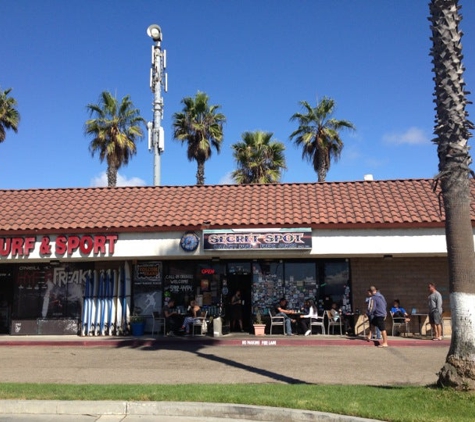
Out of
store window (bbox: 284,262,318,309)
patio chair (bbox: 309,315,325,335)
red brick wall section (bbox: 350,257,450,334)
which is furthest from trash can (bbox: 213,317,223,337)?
red brick wall section (bbox: 350,257,450,334)

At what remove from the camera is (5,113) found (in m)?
31.6

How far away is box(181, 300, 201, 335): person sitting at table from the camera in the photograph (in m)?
17.2

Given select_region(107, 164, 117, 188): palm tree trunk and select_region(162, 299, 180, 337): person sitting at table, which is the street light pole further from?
select_region(162, 299, 180, 337): person sitting at table

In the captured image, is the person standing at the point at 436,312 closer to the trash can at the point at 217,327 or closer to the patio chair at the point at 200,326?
the trash can at the point at 217,327

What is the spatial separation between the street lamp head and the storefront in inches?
369

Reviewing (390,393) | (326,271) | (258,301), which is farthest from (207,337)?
(390,393)

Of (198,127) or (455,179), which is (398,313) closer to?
(455,179)

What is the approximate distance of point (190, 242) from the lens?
1644 cm

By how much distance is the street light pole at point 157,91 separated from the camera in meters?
24.2

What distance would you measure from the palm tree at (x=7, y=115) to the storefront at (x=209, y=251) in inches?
551

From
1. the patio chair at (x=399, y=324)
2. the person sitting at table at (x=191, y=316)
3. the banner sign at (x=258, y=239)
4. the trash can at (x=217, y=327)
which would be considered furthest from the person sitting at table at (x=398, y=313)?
the person sitting at table at (x=191, y=316)

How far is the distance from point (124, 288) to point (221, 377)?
859cm

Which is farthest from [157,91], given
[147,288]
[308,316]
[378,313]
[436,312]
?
[436,312]

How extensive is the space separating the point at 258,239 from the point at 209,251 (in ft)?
5.21
